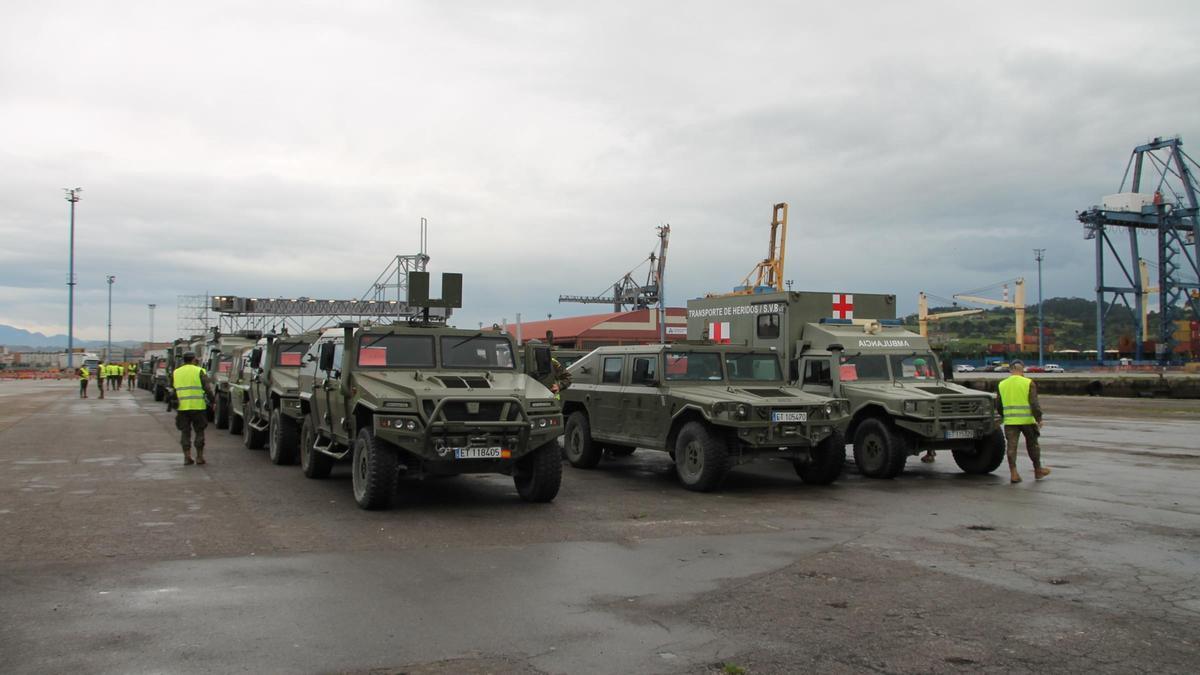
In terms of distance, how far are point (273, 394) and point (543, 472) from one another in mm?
5963

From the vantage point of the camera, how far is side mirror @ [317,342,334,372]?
1067cm

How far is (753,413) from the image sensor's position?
10.5m

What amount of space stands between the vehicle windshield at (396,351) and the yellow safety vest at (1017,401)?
7.27 m

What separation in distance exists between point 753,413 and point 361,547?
15.9ft

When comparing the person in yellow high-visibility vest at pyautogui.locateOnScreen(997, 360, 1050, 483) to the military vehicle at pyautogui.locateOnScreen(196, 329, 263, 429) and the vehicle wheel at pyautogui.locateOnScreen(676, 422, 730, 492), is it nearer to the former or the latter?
the vehicle wheel at pyautogui.locateOnScreen(676, 422, 730, 492)

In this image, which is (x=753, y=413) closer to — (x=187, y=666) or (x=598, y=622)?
(x=598, y=622)

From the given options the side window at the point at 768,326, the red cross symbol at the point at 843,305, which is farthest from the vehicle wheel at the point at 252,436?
the red cross symbol at the point at 843,305

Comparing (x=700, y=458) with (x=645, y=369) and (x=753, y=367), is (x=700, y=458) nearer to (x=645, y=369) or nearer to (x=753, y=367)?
(x=645, y=369)

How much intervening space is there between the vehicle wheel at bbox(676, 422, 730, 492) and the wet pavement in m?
0.22

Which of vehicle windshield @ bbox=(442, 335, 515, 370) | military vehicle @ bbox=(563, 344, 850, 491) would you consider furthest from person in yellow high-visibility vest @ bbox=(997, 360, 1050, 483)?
vehicle windshield @ bbox=(442, 335, 515, 370)

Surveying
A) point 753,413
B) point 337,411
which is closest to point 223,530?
point 337,411

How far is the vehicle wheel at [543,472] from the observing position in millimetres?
9555

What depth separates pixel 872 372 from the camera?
519 inches

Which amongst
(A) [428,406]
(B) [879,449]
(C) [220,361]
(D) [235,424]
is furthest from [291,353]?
(B) [879,449]
